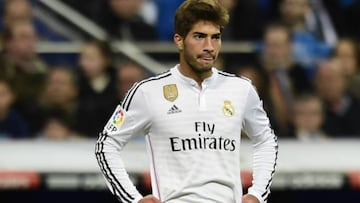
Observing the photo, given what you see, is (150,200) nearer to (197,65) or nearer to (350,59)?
(197,65)

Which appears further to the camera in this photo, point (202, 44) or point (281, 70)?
point (281, 70)

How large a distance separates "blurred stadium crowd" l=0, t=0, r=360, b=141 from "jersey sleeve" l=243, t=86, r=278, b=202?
11.4ft

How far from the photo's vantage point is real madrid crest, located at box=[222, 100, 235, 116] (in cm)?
502

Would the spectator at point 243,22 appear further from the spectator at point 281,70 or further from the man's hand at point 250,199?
the man's hand at point 250,199

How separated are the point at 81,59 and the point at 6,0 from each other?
3.42 feet

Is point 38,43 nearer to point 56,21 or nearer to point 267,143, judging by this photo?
point 56,21

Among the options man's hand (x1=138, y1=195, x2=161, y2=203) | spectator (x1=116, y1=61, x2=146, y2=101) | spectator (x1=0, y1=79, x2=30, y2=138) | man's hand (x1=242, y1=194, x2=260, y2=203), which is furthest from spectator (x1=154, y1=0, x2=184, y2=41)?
man's hand (x1=138, y1=195, x2=161, y2=203)

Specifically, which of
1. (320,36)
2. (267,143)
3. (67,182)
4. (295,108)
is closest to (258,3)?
(320,36)

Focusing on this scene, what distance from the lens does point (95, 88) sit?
8984mm

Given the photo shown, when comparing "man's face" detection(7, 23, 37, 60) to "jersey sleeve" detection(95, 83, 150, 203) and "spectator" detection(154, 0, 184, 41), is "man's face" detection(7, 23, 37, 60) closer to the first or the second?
"spectator" detection(154, 0, 184, 41)

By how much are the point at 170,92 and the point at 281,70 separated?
4.42 metres

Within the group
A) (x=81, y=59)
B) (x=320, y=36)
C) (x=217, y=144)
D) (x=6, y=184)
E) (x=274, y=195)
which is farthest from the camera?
(x=320, y=36)

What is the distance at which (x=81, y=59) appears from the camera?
9.35m

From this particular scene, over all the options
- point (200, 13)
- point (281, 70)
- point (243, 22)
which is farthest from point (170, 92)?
point (243, 22)
